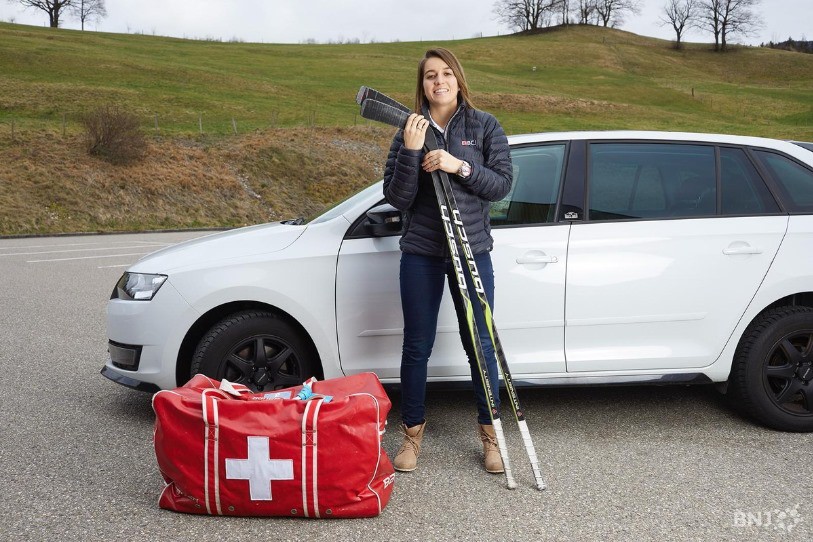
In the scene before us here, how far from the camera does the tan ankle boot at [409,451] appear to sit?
12.7 ft

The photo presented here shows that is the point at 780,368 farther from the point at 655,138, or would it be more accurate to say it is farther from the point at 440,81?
the point at 440,81

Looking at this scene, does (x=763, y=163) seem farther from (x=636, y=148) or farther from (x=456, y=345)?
(x=456, y=345)

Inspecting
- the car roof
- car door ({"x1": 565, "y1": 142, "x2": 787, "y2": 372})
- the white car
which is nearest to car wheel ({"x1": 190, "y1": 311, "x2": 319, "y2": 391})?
the white car

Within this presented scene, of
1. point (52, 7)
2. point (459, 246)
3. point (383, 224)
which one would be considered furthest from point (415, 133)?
point (52, 7)

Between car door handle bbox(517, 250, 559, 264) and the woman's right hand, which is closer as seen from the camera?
the woman's right hand

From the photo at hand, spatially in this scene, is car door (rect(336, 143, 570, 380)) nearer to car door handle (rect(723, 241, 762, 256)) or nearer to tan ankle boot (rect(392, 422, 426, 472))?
tan ankle boot (rect(392, 422, 426, 472))

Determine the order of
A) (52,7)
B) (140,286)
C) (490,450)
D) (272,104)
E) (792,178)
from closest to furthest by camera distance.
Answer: (490,450), (140,286), (792,178), (272,104), (52,7)

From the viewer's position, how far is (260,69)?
54.9 metres

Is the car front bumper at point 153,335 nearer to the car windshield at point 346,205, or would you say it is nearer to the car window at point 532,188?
the car windshield at point 346,205

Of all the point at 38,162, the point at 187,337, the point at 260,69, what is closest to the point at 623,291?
the point at 187,337

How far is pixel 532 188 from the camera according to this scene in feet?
14.6

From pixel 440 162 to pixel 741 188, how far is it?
80.3 inches

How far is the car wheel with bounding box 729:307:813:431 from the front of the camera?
434 cm

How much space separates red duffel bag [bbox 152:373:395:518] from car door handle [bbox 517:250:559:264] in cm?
132
